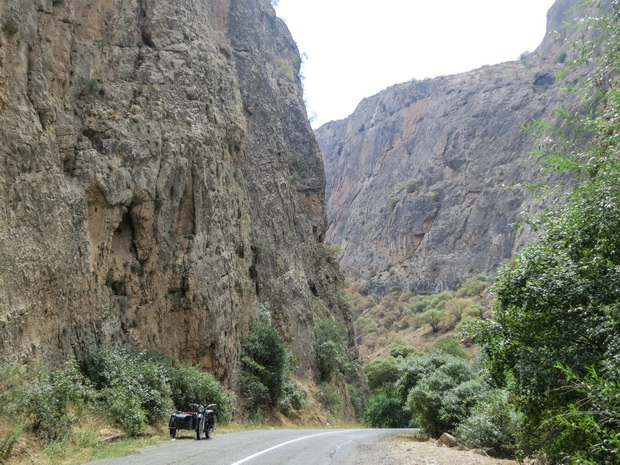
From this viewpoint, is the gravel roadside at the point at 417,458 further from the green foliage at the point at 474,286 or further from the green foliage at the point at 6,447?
the green foliage at the point at 474,286

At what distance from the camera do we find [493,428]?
44.3 ft

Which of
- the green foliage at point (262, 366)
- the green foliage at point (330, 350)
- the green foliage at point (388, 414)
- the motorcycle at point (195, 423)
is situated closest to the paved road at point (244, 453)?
the motorcycle at point (195, 423)

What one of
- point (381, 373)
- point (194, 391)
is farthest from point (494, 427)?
point (381, 373)

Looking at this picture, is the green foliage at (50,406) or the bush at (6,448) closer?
the bush at (6,448)

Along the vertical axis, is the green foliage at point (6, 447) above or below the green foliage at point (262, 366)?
above

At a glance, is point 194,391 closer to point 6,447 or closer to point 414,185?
point 6,447

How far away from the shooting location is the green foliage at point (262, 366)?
24.4 metres

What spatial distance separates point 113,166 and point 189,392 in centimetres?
910

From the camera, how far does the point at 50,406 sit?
33.3 ft

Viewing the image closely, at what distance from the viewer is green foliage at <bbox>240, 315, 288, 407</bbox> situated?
2438 centimetres

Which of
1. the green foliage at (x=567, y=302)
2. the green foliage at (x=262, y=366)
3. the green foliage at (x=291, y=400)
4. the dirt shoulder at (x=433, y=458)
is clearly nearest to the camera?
the green foliage at (x=567, y=302)

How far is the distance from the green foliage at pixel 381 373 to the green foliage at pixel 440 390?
2757cm

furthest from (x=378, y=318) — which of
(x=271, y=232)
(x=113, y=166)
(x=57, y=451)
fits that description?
(x=57, y=451)

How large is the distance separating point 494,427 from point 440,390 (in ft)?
19.5
